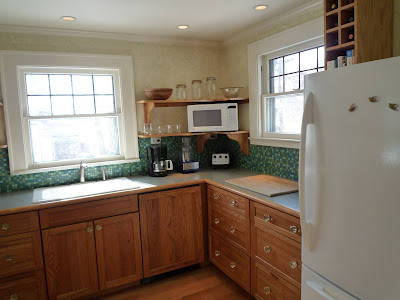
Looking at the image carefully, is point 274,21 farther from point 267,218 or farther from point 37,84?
point 37,84

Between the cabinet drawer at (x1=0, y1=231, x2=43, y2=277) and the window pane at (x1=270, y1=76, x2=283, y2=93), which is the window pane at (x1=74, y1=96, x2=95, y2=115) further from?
the window pane at (x1=270, y1=76, x2=283, y2=93)

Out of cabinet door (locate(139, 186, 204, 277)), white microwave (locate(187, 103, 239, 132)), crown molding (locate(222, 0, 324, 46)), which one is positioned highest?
crown molding (locate(222, 0, 324, 46))

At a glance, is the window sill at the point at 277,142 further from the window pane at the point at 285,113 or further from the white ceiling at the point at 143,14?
the white ceiling at the point at 143,14

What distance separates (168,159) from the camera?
10.7 feet

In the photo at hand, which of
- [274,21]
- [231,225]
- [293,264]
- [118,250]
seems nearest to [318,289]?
[293,264]

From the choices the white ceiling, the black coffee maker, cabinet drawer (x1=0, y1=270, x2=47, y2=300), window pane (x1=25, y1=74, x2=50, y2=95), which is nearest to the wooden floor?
cabinet drawer (x1=0, y1=270, x2=47, y2=300)

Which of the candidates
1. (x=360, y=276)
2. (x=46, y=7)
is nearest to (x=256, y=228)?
(x=360, y=276)

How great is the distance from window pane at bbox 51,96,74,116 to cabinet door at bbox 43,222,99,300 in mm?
1112

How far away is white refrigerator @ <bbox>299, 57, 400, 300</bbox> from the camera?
1100 mm

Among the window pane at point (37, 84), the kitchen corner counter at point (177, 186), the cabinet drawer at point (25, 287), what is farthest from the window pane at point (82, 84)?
the cabinet drawer at point (25, 287)

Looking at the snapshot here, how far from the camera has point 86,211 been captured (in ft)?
7.76

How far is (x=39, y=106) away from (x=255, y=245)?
2234 millimetres

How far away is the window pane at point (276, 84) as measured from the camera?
280 centimetres

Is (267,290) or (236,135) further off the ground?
(236,135)
